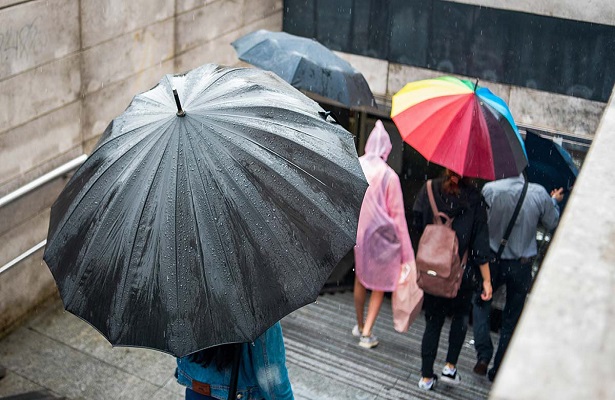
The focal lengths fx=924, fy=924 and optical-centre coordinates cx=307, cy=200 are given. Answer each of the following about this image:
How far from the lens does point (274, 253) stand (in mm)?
3359

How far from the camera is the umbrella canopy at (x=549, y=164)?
7.88 m

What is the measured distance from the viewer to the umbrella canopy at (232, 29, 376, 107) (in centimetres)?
786

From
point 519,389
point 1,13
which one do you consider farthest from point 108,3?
point 519,389

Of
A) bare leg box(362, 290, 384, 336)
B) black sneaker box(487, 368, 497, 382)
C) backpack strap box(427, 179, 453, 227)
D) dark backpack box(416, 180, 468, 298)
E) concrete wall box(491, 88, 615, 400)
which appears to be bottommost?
black sneaker box(487, 368, 497, 382)

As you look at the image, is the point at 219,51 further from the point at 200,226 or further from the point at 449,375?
the point at 200,226

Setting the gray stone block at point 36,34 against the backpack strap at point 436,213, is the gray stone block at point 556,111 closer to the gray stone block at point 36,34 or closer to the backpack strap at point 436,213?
the backpack strap at point 436,213

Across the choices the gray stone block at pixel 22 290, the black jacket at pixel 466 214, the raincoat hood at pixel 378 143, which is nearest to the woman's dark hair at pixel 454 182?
the black jacket at pixel 466 214

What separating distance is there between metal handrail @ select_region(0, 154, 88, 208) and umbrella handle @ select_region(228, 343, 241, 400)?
140 inches

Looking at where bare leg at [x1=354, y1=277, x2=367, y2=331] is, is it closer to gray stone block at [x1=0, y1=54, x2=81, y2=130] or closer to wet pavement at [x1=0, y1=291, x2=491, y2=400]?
wet pavement at [x1=0, y1=291, x2=491, y2=400]

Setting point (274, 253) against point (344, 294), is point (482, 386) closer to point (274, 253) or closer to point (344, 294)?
point (344, 294)

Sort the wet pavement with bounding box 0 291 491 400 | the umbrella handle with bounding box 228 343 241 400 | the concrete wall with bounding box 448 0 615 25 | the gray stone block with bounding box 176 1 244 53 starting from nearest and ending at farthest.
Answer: the umbrella handle with bounding box 228 343 241 400 → the wet pavement with bounding box 0 291 491 400 → the gray stone block with bounding box 176 1 244 53 → the concrete wall with bounding box 448 0 615 25

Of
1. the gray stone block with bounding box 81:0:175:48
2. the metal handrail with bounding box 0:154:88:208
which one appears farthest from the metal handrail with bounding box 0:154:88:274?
the gray stone block with bounding box 81:0:175:48

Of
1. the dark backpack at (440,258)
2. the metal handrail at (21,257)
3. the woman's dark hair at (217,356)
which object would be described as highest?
the woman's dark hair at (217,356)

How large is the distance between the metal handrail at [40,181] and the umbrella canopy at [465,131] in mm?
2628
